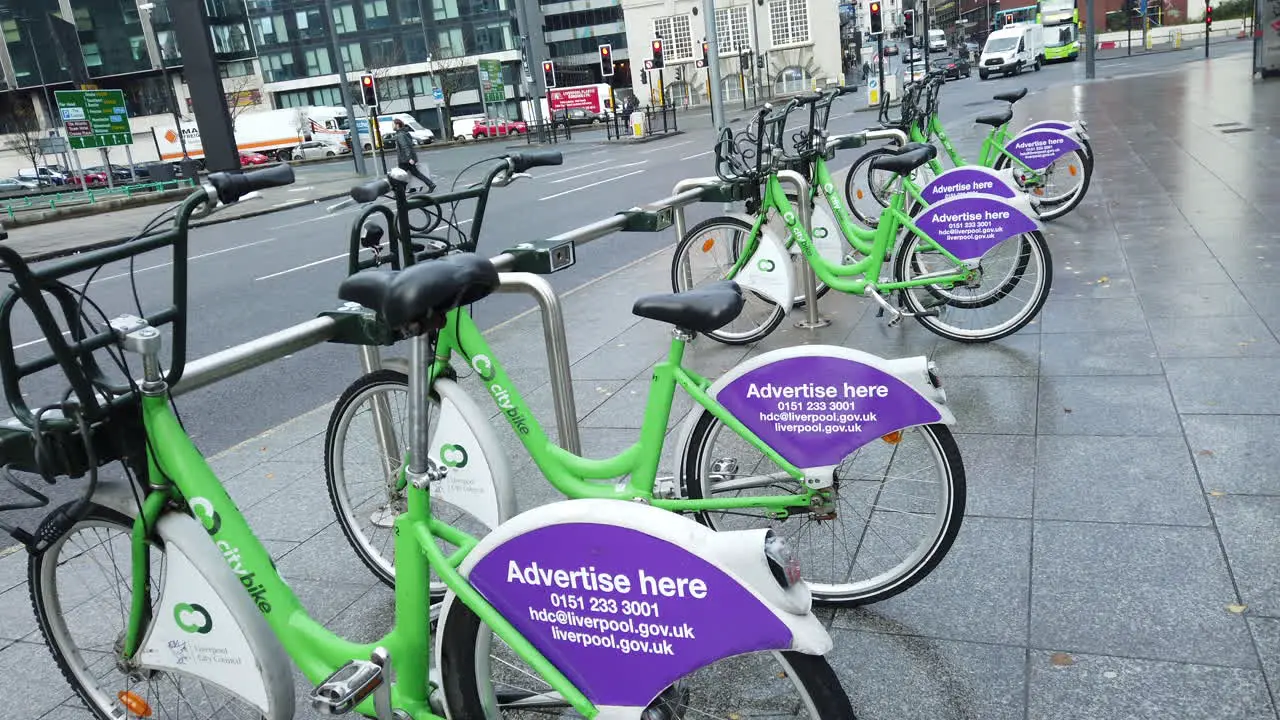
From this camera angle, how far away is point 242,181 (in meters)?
2.18

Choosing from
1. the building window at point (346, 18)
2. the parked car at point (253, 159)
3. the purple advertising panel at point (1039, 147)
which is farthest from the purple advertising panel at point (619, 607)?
the building window at point (346, 18)

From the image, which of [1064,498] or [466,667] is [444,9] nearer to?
[1064,498]

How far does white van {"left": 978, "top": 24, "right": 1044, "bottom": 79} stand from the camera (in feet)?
134

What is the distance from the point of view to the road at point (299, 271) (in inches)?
247

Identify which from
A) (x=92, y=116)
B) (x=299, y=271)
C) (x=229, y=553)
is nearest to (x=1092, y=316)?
(x=229, y=553)

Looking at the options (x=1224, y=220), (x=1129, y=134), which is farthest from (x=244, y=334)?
Answer: (x=1129, y=134)

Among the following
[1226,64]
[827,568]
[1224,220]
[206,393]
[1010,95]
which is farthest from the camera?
[1226,64]

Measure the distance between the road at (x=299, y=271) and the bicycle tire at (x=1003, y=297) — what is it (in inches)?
107

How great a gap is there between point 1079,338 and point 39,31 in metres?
69.4

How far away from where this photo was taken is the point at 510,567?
5.87 ft

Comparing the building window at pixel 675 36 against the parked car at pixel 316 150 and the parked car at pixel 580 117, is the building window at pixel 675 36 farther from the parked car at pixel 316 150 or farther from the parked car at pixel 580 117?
the parked car at pixel 316 150

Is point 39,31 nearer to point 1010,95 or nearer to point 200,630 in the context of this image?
point 1010,95

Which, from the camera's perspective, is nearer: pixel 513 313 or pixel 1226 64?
pixel 513 313

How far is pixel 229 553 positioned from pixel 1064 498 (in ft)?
9.13
